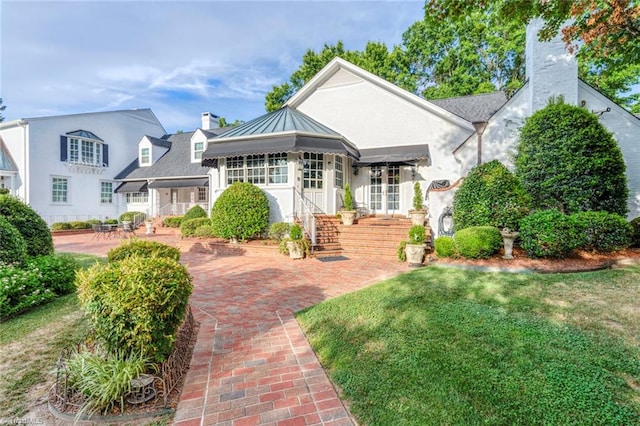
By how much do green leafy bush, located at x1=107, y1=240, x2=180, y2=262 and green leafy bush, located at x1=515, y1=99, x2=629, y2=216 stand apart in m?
10.5

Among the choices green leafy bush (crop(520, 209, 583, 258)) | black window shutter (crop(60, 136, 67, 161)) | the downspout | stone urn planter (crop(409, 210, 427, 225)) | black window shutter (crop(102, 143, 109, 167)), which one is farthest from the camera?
black window shutter (crop(102, 143, 109, 167))

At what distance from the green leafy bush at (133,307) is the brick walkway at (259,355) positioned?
0.64 metres

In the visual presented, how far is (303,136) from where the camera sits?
516 inches

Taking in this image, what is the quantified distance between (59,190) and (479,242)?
2869 cm

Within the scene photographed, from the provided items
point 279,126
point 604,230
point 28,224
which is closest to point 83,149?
point 279,126

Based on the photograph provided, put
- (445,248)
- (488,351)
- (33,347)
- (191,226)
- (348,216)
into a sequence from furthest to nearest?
(191,226) < (348,216) < (445,248) < (33,347) < (488,351)

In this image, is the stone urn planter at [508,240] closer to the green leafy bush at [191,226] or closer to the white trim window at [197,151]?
the green leafy bush at [191,226]

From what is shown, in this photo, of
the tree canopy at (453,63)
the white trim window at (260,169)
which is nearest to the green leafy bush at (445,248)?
the white trim window at (260,169)

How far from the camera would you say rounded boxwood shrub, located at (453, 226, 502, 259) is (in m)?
7.83

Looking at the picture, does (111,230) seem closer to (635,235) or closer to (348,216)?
(348,216)

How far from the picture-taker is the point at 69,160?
887 inches

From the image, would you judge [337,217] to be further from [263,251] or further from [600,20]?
[600,20]

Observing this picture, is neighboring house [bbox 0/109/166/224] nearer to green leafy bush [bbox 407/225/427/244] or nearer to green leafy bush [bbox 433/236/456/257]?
green leafy bush [bbox 407/225/427/244]

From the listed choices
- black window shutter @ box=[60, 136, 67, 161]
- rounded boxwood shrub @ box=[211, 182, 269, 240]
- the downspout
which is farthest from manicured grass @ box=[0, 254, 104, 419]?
black window shutter @ box=[60, 136, 67, 161]
